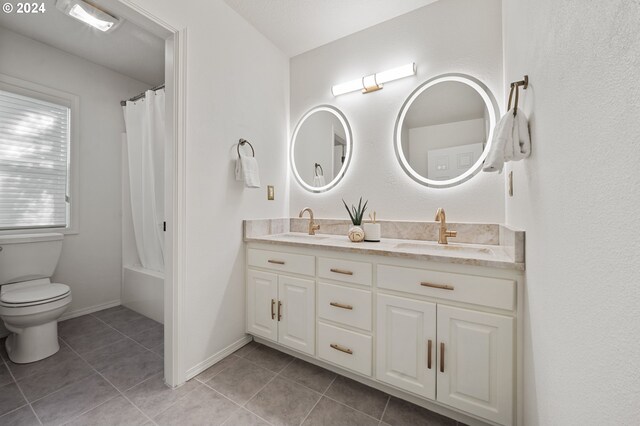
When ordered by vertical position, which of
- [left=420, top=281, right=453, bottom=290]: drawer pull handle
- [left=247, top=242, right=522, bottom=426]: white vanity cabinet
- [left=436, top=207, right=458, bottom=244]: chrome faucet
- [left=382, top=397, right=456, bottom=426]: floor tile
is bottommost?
[left=382, top=397, right=456, bottom=426]: floor tile

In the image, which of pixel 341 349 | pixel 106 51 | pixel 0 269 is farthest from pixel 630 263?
pixel 106 51

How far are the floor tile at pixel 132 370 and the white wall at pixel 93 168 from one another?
1.19 metres

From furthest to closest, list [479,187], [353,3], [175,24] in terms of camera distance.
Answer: [353,3]
[479,187]
[175,24]

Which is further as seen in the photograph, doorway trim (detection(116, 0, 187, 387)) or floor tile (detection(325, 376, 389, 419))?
doorway trim (detection(116, 0, 187, 387))

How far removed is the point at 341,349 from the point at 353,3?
2303 mm

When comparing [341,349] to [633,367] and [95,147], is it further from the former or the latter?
[95,147]

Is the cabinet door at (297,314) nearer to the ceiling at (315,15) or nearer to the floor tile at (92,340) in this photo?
the floor tile at (92,340)

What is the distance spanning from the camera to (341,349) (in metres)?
→ 1.51

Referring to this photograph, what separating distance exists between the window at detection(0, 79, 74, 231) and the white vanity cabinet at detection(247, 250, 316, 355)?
76.8 inches

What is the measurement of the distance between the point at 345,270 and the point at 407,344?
1.62 ft

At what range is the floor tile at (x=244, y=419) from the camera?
1240 mm

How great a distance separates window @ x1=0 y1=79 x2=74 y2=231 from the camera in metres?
2.06

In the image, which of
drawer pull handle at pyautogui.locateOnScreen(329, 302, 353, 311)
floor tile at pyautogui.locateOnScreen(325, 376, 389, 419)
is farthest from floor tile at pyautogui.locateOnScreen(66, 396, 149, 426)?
drawer pull handle at pyautogui.locateOnScreen(329, 302, 353, 311)

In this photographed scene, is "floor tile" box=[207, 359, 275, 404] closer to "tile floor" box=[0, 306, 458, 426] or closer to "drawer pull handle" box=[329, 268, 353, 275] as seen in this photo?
"tile floor" box=[0, 306, 458, 426]
